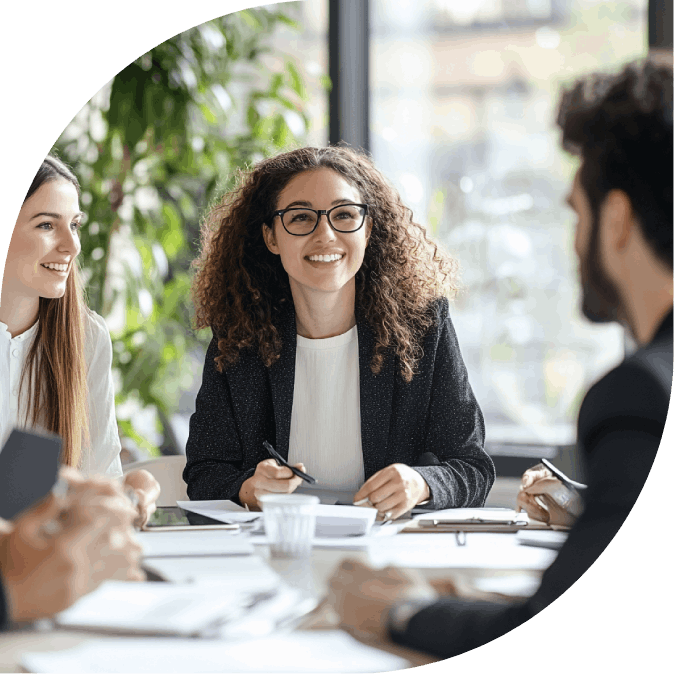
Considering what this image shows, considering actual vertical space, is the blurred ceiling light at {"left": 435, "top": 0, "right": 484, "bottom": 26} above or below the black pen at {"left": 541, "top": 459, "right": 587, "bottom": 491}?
above

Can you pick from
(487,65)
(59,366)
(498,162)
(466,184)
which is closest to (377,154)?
(466,184)

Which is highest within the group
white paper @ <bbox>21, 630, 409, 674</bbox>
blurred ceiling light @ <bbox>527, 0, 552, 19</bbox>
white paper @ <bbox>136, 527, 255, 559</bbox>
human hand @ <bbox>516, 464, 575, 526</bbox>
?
blurred ceiling light @ <bbox>527, 0, 552, 19</bbox>

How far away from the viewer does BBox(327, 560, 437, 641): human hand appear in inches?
33.2

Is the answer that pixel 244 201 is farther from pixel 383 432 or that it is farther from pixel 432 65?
pixel 432 65

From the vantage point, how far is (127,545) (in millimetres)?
859

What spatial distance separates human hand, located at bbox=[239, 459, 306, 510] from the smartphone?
3.0 inches

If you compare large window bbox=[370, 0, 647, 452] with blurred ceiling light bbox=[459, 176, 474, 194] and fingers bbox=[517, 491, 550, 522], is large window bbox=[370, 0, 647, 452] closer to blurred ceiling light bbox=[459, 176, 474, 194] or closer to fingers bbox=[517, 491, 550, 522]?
blurred ceiling light bbox=[459, 176, 474, 194]

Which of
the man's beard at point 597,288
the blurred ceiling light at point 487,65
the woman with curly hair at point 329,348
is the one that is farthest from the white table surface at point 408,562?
the blurred ceiling light at point 487,65

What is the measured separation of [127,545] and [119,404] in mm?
1577

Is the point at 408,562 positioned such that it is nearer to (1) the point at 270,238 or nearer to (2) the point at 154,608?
(2) the point at 154,608

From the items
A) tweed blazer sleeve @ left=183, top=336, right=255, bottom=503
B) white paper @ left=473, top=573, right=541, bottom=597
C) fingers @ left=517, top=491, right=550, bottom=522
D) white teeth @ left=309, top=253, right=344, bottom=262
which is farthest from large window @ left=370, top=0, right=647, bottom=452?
tweed blazer sleeve @ left=183, top=336, right=255, bottom=503

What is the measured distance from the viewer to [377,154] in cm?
285

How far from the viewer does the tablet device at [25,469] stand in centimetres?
84

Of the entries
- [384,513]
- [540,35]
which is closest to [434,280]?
[384,513]
